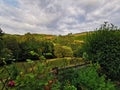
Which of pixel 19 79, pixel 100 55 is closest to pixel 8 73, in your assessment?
pixel 19 79

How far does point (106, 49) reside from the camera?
49.9 ft

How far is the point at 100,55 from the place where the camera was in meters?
15.1

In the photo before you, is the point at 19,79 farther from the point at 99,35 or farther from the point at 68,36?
the point at 68,36

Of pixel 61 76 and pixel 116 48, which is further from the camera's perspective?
pixel 116 48

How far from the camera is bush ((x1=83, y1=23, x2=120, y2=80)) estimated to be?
14.9 meters

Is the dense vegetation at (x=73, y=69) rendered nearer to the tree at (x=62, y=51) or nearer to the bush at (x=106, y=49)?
the bush at (x=106, y=49)

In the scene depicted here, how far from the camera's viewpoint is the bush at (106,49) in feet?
48.9

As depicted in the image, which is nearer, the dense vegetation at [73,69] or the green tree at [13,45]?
the dense vegetation at [73,69]

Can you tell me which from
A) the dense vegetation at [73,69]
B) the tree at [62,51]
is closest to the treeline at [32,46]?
the tree at [62,51]

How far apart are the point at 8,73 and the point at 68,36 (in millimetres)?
47975

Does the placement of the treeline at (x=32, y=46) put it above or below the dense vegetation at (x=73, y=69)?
below

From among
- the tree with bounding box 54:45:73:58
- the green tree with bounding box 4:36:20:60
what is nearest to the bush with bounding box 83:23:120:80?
the green tree with bounding box 4:36:20:60

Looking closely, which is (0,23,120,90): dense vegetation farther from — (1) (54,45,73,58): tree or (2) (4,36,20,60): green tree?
(1) (54,45,73,58): tree

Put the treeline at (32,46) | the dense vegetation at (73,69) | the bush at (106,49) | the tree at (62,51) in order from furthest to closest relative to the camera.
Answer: the tree at (62,51), the treeline at (32,46), the bush at (106,49), the dense vegetation at (73,69)
